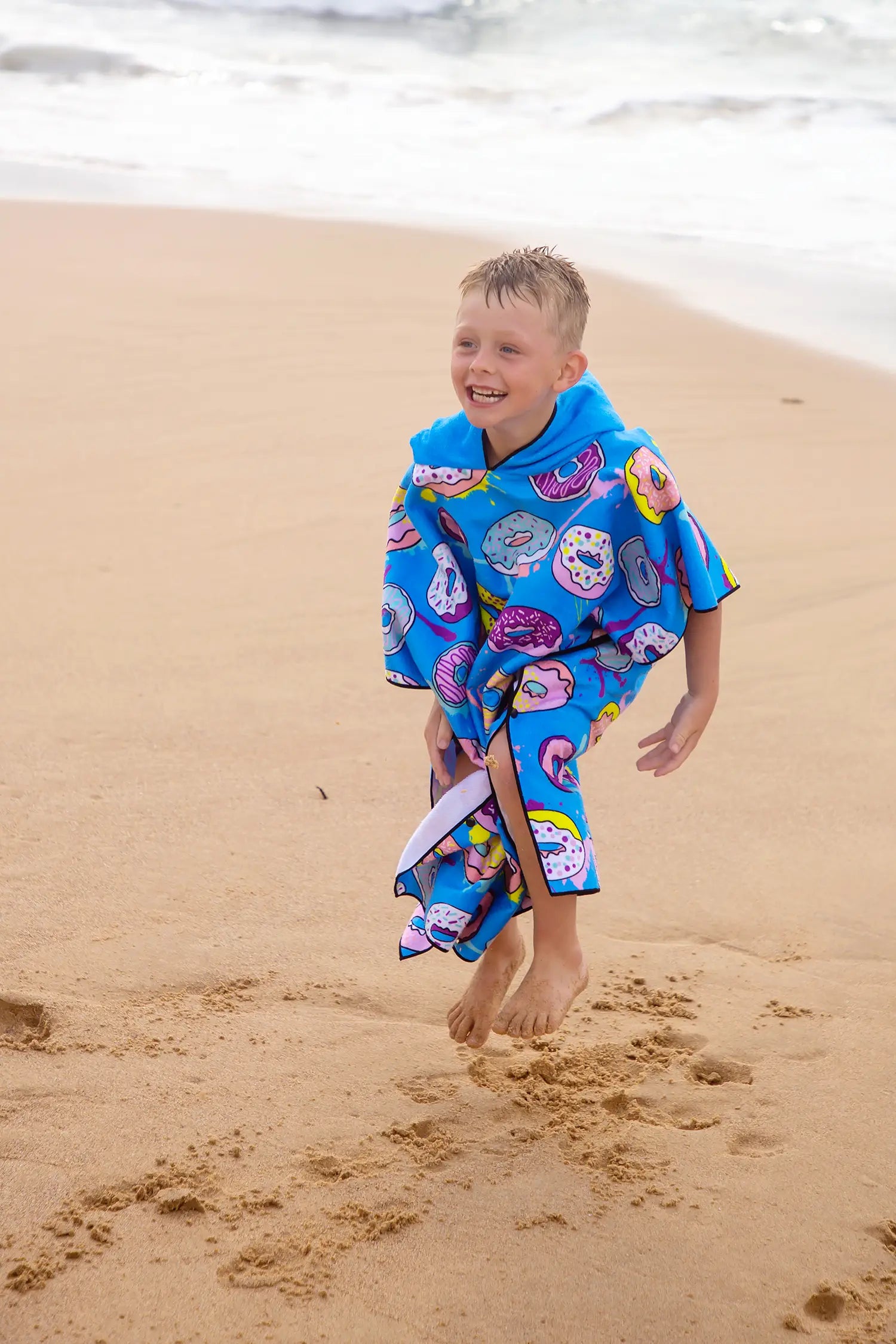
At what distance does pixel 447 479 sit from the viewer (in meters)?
2.52

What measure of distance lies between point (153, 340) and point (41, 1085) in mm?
A: 5349

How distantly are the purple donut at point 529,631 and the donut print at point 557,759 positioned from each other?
16 centimetres

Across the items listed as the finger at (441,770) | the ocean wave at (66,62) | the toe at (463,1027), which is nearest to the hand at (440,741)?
the finger at (441,770)

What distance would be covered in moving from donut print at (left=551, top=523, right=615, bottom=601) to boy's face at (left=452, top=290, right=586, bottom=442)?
232mm

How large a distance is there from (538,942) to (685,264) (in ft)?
25.7

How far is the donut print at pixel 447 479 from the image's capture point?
8.20 ft

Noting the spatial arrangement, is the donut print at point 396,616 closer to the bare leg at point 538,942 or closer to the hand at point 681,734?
the bare leg at point 538,942

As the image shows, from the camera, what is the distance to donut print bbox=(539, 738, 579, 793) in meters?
2.42

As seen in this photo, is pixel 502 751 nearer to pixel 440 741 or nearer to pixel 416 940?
pixel 440 741

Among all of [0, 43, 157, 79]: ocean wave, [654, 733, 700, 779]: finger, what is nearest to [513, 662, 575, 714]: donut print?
[654, 733, 700, 779]: finger

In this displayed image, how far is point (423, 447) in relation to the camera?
2.57m

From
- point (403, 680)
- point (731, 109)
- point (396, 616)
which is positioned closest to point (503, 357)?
point (396, 616)

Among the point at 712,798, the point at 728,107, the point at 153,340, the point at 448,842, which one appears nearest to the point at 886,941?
the point at 712,798

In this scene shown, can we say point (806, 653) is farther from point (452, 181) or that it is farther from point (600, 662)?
point (452, 181)
